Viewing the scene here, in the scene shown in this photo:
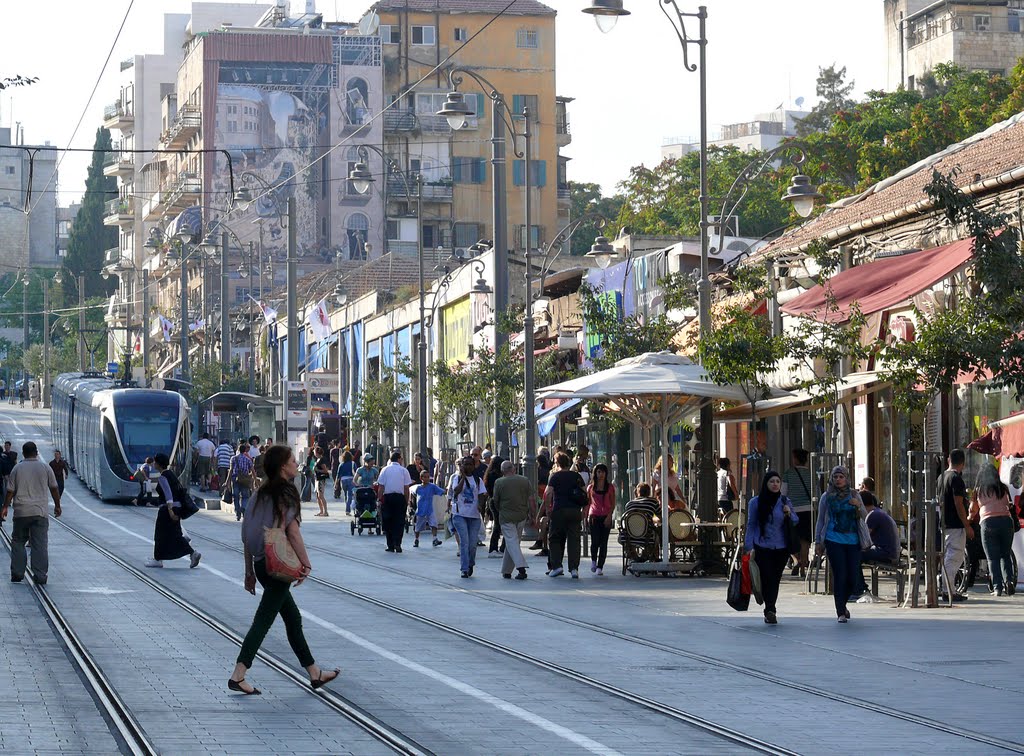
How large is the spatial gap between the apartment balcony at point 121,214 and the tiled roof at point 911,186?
101 metres

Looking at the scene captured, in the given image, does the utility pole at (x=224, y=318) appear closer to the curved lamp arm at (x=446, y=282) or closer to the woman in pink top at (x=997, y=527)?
the curved lamp arm at (x=446, y=282)

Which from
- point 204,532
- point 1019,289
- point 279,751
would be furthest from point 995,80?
point 279,751

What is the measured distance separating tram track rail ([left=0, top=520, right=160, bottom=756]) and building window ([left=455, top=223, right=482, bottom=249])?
78665 mm

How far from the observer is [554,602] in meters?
20.1

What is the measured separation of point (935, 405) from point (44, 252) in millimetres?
173356

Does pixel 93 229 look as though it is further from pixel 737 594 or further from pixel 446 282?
pixel 737 594

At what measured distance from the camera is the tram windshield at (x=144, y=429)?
4894 cm

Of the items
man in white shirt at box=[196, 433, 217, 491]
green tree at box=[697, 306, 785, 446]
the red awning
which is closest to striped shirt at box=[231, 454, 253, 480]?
green tree at box=[697, 306, 785, 446]

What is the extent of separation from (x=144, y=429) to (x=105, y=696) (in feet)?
124

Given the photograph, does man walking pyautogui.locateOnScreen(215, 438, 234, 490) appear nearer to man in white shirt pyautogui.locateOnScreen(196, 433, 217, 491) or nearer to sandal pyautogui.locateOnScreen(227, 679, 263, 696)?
man in white shirt pyautogui.locateOnScreen(196, 433, 217, 491)

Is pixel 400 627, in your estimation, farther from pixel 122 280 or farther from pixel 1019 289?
pixel 122 280

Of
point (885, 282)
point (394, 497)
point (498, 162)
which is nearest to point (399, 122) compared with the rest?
point (498, 162)

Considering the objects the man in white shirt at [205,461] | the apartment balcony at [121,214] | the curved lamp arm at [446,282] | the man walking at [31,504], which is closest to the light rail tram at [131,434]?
the man in white shirt at [205,461]

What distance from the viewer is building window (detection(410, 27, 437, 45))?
98062 millimetres
